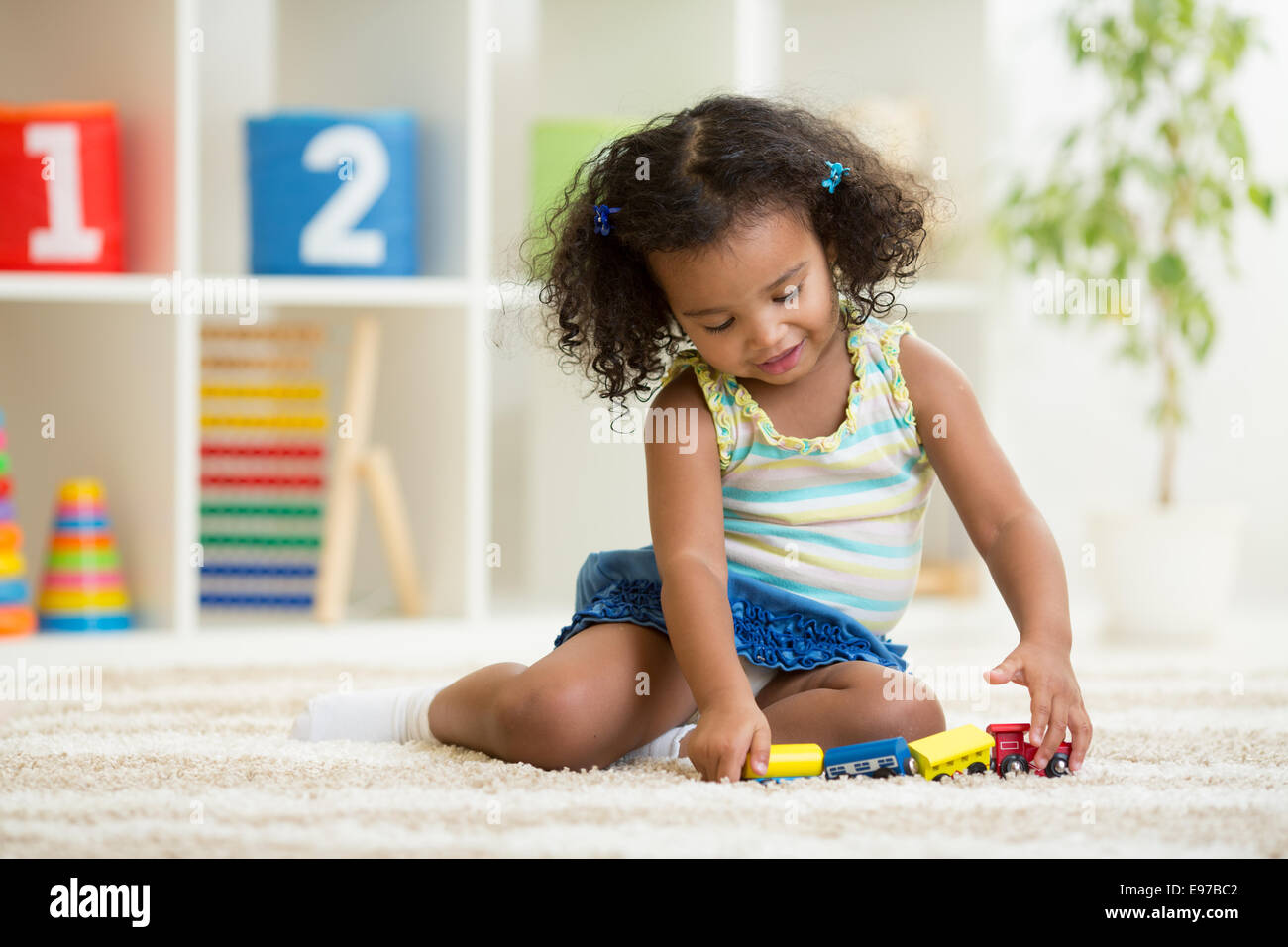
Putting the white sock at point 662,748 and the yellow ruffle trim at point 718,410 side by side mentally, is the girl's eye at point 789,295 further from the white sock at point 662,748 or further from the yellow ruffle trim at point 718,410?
the white sock at point 662,748

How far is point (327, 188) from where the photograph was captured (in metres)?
1.76

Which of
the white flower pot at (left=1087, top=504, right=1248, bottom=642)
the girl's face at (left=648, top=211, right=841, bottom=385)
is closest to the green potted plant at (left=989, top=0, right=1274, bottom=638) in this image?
the white flower pot at (left=1087, top=504, right=1248, bottom=642)

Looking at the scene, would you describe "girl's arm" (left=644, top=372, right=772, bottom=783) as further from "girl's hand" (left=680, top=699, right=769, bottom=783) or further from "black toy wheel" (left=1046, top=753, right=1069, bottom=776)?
"black toy wheel" (left=1046, top=753, right=1069, bottom=776)

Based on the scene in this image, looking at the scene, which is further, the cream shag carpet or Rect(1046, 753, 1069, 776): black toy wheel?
Rect(1046, 753, 1069, 776): black toy wheel

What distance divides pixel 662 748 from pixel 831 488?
0.79 feet

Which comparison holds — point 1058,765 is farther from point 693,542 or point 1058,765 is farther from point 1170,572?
point 1170,572

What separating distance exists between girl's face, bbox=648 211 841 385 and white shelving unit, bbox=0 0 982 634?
0.69m

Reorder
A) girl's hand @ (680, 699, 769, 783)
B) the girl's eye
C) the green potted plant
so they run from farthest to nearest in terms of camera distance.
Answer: the green potted plant → the girl's eye → girl's hand @ (680, 699, 769, 783)

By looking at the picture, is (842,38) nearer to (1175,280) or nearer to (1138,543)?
(1175,280)

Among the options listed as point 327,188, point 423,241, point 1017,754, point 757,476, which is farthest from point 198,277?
point 1017,754

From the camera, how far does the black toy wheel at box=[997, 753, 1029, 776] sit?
960 mm

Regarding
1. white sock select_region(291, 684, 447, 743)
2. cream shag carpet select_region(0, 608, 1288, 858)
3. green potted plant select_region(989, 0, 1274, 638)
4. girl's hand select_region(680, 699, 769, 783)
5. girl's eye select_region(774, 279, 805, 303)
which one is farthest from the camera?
green potted plant select_region(989, 0, 1274, 638)
